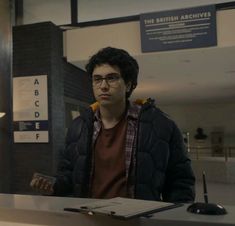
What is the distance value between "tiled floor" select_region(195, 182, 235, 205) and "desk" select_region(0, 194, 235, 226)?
446 centimetres

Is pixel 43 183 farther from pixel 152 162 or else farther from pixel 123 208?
pixel 123 208

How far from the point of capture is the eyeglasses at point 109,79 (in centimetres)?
164

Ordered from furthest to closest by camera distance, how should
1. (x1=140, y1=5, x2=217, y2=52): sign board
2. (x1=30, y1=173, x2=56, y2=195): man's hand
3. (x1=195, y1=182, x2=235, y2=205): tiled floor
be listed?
(x1=195, y1=182, x2=235, y2=205): tiled floor
(x1=140, y1=5, x2=217, y2=52): sign board
(x1=30, y1=173, x2=56, y2=195): man's hand

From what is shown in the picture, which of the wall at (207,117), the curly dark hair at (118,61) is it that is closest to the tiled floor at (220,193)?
the curly dark hair at (118,61)

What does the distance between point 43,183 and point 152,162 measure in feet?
1.56

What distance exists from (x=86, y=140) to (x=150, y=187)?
365 millimetres

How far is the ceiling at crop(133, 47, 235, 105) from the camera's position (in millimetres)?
5305

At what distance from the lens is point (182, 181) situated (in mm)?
1660

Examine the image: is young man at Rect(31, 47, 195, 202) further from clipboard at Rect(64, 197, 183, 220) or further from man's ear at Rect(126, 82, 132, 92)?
clipboard at Rect(64, 197, 183, 220)

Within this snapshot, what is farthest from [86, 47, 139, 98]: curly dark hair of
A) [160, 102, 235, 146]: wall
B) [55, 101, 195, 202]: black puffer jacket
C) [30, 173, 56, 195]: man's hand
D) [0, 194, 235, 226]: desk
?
[160, 102, 235, 146]: wall

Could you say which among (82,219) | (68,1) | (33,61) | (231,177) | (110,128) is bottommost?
(231,177)

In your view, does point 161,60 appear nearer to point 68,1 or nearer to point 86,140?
point 68,1

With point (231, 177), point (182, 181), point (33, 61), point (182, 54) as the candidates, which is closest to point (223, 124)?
point (231, 177)

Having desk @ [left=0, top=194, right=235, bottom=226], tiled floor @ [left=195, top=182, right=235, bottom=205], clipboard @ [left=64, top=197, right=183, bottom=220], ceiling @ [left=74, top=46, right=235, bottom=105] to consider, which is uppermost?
ceiling @ [left=74, top=46, right=235, bottom=105]
